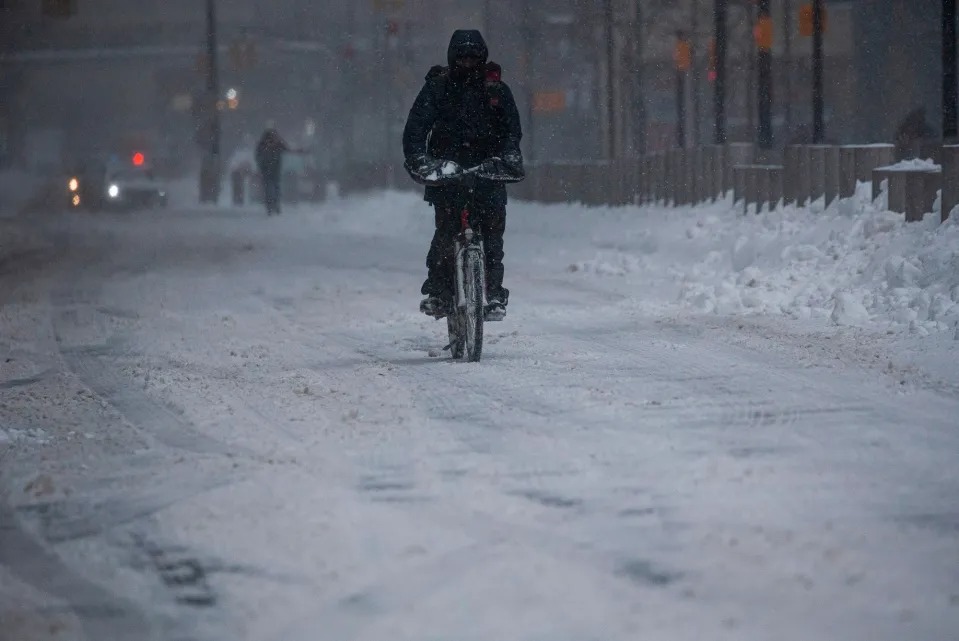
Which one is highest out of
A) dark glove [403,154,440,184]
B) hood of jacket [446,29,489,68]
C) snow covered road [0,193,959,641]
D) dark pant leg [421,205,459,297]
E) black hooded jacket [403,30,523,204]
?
hood of jacket [446,29,489,68]

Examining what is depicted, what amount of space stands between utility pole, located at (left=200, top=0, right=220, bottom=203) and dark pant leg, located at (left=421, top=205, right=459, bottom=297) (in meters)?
41.2

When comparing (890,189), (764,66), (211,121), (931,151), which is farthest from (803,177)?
(211,121)

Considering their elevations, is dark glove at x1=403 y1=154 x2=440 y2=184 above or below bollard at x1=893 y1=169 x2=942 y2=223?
above

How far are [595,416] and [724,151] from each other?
1630cm

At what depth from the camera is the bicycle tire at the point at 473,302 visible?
905cm

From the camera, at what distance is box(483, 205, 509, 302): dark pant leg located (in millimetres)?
9422

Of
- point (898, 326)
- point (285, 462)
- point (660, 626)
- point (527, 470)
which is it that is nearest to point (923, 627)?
point (660, 626)

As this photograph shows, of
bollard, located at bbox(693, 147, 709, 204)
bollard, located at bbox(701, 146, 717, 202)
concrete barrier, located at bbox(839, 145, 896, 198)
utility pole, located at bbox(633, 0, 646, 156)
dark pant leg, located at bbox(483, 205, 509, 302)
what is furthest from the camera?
utility pole, located at bbox(633, 0, 646, 156)

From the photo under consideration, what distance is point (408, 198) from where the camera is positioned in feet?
129

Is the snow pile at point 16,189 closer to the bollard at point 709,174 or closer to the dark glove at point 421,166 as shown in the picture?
the bollard at point 709,174

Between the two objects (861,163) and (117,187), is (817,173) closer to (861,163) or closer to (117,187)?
(861,163)

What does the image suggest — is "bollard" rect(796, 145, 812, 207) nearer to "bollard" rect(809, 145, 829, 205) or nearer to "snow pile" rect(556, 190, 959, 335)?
"bollard" rect(809, 145, 829, 205)

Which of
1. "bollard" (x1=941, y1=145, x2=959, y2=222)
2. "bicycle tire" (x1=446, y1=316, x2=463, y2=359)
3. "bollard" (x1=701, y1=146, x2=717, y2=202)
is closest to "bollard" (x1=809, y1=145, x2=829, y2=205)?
"bollard" (x1=941, y1=145, x2=959, y2=222)

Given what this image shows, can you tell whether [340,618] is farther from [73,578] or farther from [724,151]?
[724,151]
